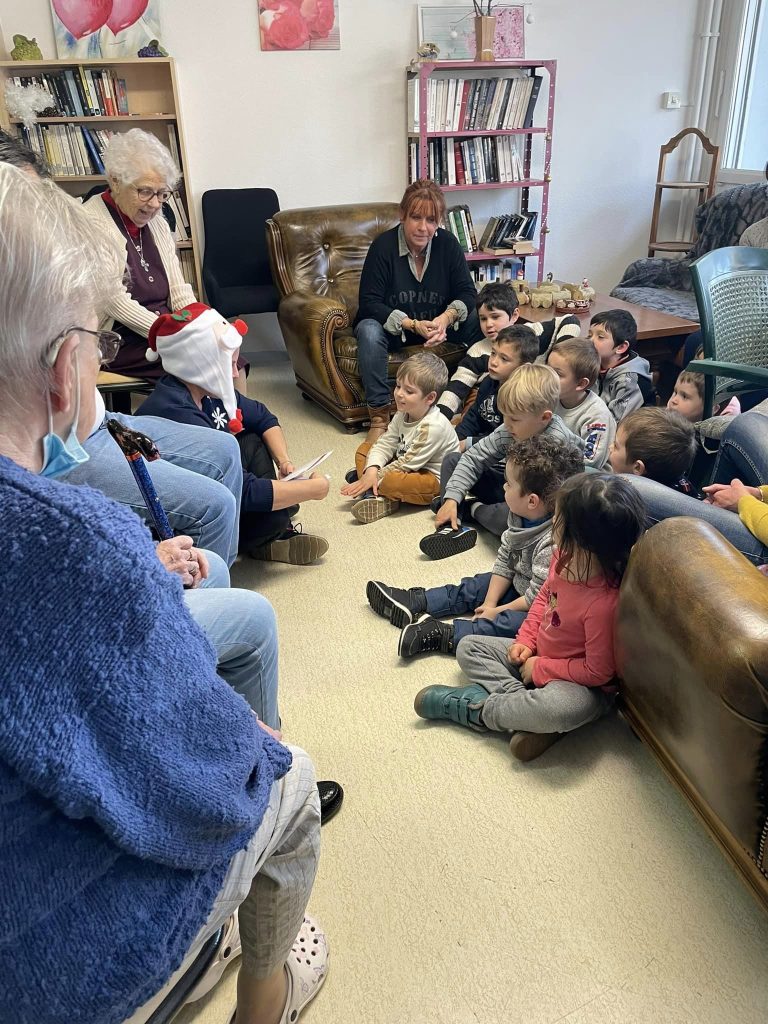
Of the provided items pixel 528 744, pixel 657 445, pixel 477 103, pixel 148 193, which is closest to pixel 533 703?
pixel 528 744

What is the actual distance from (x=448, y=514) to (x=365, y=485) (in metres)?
0.48

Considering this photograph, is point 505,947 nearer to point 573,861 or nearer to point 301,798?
point 573,861

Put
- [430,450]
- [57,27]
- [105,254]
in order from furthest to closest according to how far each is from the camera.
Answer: [57,27] < [430,450] < [105,254]

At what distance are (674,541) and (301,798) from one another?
909 millimetres

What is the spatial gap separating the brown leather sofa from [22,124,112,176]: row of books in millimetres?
4141

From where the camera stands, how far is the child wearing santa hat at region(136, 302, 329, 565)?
2160mm

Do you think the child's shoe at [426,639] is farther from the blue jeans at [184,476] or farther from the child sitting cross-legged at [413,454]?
the child sitting cross-legged at [413,454]

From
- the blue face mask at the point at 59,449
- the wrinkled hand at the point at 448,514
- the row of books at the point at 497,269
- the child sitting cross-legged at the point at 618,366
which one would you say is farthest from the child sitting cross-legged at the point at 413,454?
the row of books at the point at 497,269

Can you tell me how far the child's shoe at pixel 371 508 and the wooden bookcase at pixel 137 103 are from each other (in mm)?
2561

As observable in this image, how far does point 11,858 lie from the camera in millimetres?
673

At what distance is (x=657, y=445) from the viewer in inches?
81.1


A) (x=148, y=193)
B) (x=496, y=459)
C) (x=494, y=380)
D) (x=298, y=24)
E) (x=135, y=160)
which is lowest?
(x=496, y=459)

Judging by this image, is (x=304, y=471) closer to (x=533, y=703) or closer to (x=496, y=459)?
(x=496, y=459)

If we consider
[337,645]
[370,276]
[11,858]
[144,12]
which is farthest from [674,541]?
[144,12]
